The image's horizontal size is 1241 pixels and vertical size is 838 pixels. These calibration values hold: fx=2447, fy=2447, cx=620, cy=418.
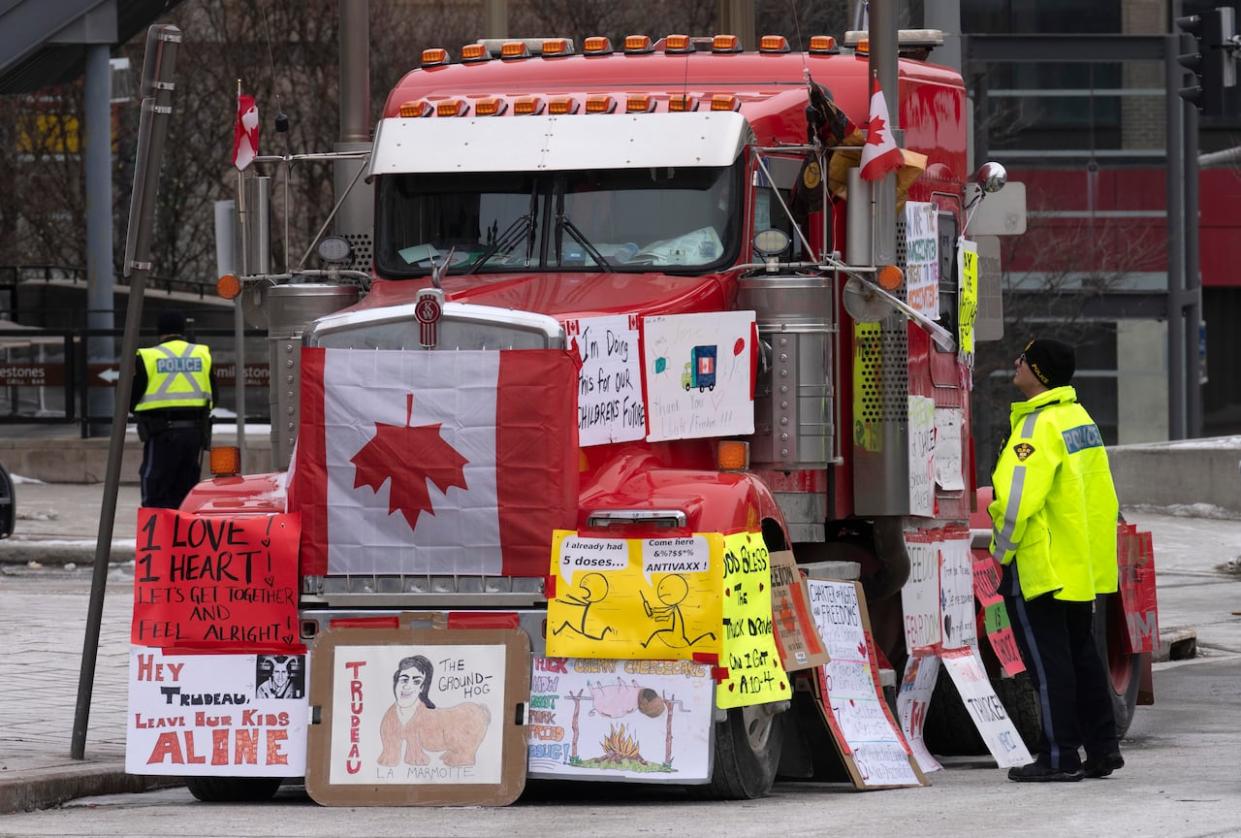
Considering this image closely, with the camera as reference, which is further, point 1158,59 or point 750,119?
point 1158,59

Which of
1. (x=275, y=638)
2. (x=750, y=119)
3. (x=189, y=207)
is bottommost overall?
(x=275, y=638)

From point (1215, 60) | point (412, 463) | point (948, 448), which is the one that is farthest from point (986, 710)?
point (1215, 60)

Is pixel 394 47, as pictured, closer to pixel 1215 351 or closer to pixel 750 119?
pixel 1215 351

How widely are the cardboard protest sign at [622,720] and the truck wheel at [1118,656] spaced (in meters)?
3.94

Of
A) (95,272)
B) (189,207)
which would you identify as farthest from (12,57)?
(189,207)

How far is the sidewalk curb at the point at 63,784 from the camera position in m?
9.17

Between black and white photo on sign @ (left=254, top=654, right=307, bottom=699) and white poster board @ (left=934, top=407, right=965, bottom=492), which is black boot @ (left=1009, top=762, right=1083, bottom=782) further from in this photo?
black and white photo on sign @ (left=254, top=654, right=307, bottom=699)

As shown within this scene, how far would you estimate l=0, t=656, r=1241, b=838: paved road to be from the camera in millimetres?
8156

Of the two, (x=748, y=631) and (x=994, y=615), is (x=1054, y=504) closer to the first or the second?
(x=748, y=631)

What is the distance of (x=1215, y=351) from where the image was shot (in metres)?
47.3

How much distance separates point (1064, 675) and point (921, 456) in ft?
4.59

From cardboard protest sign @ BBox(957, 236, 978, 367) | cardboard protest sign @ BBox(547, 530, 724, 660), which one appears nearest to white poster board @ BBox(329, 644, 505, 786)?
cardboard protest sign @ BBox(547, 530, 724, 660)

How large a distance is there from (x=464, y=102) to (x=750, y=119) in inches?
49.2

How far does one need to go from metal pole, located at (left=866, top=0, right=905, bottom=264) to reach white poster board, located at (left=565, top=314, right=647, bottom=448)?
1150mm
